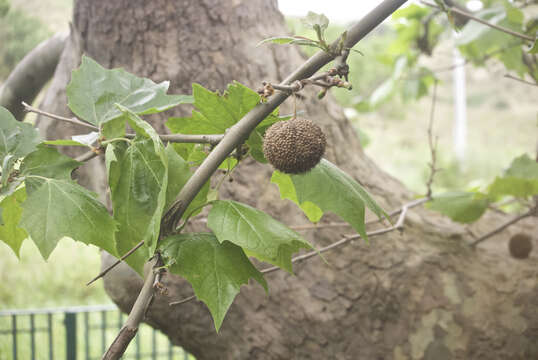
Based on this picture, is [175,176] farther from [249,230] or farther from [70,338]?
[70,338]

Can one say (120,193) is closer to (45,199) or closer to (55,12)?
(45,199)

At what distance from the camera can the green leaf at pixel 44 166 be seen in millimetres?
278

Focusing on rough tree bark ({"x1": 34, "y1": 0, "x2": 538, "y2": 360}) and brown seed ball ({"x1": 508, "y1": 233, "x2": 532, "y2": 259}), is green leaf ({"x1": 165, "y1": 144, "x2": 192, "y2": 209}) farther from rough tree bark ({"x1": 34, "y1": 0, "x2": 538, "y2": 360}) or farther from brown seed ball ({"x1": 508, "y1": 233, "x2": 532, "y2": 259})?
brown seed ball ({"x1": 508, "y1": 233, "x2": 532, "y2": 259})

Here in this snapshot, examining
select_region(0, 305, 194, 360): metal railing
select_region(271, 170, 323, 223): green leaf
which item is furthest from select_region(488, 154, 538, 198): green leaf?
select_region(0, 305, 194, 360): metal railing

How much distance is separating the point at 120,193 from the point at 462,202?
514 mm

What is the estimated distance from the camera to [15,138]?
272 mm

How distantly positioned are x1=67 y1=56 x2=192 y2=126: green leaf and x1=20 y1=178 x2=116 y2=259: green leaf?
54 mm

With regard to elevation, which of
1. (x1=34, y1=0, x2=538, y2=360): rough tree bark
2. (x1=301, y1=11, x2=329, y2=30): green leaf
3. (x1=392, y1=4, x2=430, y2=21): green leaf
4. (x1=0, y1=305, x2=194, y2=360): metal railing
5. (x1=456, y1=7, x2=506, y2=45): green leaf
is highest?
(x1=392, y1=4, x2=430, y2=21): green leaf

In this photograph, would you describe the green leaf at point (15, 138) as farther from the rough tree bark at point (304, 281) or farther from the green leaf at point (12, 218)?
the rough tree bark at point (304, 281)

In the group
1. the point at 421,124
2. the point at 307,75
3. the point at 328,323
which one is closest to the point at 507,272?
the point at 328,323

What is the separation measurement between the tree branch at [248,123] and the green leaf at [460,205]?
432mm

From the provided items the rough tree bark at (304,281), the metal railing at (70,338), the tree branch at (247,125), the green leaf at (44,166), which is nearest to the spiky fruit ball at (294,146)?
the tree branch at (247,125)

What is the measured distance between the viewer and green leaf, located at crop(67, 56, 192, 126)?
0.99ft

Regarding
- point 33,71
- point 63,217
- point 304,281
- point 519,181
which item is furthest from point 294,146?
point 33,71
